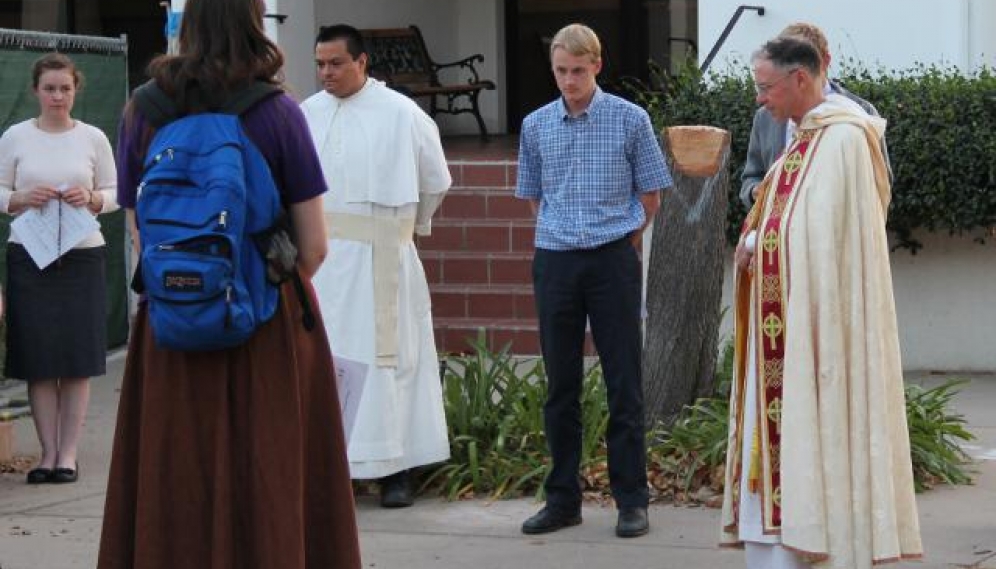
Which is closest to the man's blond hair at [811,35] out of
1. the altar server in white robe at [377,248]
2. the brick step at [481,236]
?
the altar server in white robe at [377,248]

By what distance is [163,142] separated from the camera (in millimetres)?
4844

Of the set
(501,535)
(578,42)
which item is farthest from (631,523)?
(578,42)

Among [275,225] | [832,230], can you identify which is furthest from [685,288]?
[275,225]

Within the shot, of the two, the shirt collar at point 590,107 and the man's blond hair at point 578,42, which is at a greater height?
the man's blond hair at point 578,42

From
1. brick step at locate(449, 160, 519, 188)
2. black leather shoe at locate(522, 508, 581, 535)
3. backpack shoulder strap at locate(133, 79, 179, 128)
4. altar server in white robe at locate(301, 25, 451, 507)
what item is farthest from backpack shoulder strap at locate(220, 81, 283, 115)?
brick step at locate(449, 160, 519, 188)

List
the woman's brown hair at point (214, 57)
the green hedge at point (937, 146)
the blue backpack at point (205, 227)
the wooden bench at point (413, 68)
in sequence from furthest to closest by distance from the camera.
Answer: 1. the wooden bench at point (413, 68)
2. the green hedge at point (937, 146)
3. the woman's brown hair at point (214, 57)
4. the blue backpack at point (205, 227)

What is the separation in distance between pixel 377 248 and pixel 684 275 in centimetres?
144

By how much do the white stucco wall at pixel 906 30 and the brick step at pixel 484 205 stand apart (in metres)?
1.76

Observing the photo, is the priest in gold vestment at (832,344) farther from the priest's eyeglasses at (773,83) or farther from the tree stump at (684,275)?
the tree stump at (684,275)

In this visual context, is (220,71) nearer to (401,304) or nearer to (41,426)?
(401,304)

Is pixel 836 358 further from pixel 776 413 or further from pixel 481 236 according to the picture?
pixel 481 236

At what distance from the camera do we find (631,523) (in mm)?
7020

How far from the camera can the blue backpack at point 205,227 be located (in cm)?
472

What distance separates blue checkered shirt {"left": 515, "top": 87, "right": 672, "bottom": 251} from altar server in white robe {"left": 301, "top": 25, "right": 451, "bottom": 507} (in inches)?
30.6
